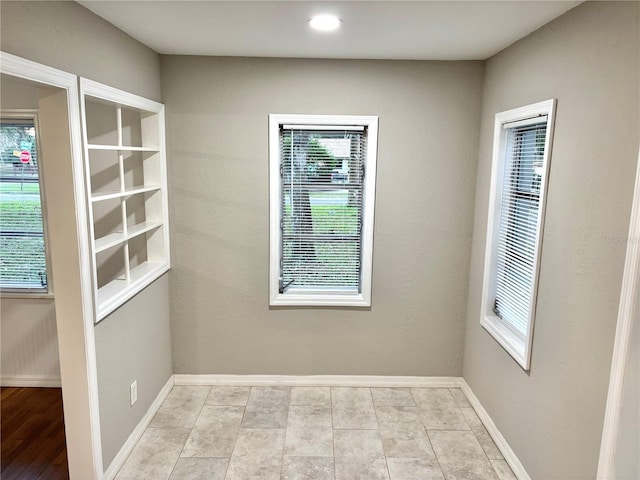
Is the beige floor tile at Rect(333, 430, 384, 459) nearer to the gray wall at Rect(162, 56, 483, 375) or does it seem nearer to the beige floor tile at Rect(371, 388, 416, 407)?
the beige floor tile at Rect(371, 388, 416, 407)

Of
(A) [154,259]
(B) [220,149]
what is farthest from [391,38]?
(A) [154,259]

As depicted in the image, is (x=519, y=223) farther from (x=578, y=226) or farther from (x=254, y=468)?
(x=254, y=468)

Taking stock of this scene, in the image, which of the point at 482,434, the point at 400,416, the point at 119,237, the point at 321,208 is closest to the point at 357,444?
the point at 400,416

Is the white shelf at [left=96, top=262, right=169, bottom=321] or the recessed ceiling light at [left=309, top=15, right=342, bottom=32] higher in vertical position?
the recessed ceiling light at [left=309, top=15, right=342, bottom=32]

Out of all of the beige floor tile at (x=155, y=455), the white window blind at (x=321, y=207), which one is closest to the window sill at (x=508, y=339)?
the white window blind at (x=321, y=207)

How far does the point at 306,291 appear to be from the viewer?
11.2 ft

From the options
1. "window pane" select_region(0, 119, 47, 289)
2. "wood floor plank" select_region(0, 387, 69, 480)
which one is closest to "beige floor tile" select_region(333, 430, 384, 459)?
"wood floor plank" select_region(0, 387, 69, 480)

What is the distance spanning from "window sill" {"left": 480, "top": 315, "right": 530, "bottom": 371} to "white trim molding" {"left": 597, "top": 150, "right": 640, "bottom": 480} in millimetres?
661

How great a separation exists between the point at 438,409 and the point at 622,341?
180 cm

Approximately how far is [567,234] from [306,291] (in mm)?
1943

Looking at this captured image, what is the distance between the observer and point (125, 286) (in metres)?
2.59

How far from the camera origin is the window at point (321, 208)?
124 inches

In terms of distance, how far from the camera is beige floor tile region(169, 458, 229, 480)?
95.7 inches

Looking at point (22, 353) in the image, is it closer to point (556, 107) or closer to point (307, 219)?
point (307, 219)
